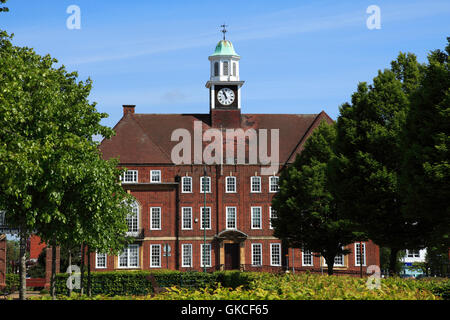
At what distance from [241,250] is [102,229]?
3886 cm

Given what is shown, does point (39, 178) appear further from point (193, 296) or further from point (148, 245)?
point (148, 245)

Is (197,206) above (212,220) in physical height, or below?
above

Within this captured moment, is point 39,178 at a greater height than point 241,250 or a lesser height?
greater

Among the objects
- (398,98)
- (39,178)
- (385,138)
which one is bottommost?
(39,178)

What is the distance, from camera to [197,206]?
6750cm

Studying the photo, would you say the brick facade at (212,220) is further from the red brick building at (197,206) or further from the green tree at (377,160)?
the green tree at (377,160)

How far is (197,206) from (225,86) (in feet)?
52.1

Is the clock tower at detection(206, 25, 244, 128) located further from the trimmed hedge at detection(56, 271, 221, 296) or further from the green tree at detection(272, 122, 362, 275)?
the trimmed hedge at detection(56, 271, 221, 296)

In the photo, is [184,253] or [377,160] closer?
[377,160]

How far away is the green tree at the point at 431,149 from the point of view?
84.5 feet

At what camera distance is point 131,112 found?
72062mm

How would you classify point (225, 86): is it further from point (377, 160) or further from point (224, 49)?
point (377, 160)

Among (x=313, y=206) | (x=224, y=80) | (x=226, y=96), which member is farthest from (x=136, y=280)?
(x=224, y=80)
